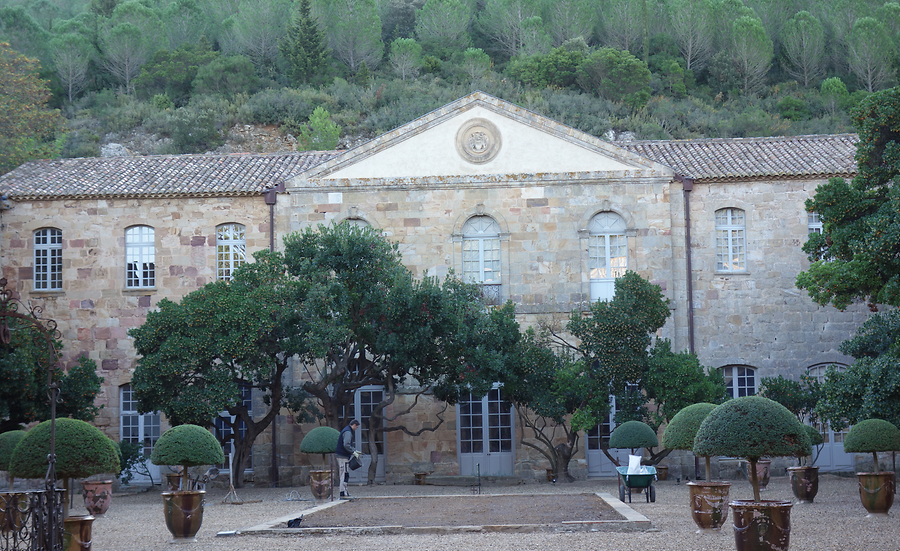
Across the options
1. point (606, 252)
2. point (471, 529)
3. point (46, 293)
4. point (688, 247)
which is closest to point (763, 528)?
point (471, 529)

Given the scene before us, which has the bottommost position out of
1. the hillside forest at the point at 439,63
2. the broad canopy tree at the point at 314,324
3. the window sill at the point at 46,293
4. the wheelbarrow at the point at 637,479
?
the wheelbarrow at the point at 637,479

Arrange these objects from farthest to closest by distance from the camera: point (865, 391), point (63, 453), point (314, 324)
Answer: point (314, 324) < point (865, 391) < point (63, 453)

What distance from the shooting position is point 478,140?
24219 mm

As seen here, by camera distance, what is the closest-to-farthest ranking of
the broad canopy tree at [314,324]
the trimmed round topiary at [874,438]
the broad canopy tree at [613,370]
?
the trimmed round topiary at [874,438]
the broad canopy tree at [314,324]
the broad canopy tree at [613,370]

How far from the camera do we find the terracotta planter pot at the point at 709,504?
12000mm

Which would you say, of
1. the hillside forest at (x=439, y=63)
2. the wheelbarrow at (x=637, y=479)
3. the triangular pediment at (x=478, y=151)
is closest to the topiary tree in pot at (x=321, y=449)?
the wheelbarrow at (x=637, y=479)

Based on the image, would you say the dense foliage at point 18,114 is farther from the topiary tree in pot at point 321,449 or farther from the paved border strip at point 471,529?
the paved border strip at point 471,529

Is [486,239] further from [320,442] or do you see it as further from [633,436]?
[320,442]

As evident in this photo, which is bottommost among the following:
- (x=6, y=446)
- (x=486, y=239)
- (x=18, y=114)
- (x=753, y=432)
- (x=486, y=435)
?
(x=486, y=435)

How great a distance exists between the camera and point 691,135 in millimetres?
45500

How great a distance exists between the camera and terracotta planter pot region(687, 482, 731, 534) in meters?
12.0

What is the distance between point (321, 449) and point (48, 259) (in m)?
10.4

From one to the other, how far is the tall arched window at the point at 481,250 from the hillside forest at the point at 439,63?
18.9 m

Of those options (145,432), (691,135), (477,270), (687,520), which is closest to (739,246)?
(477,270)
